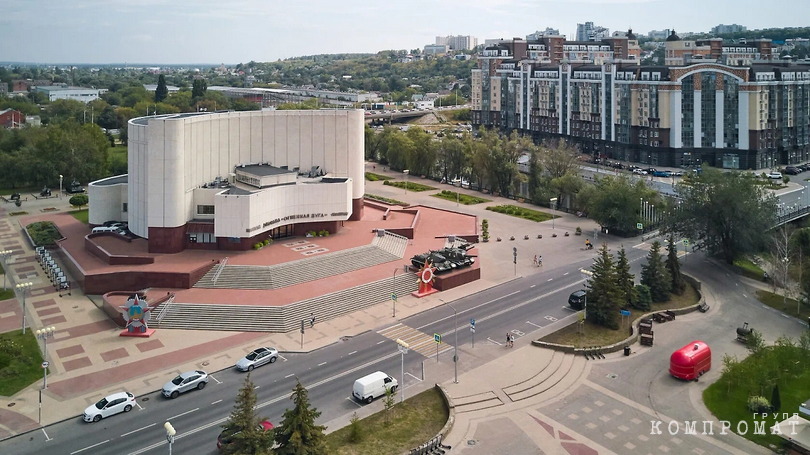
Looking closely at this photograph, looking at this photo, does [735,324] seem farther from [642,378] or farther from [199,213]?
[199,213]

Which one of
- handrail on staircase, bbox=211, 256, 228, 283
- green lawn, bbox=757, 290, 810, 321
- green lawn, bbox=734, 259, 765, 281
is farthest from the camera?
green lawn, bbox=734, 259, 765, 281

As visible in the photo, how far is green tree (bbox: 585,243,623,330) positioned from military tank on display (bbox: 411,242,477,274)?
526 inches

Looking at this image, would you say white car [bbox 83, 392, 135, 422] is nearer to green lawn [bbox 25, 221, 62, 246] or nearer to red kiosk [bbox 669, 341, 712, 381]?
red kiosk [bbox 669, 341, 712, 381]

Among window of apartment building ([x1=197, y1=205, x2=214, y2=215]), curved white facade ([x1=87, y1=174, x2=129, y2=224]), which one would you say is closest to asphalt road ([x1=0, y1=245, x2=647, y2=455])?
window of apartment building ([x1=197, y1=205, x2=214, y2=215])

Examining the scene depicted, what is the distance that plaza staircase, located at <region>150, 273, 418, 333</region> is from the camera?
45.9 meters

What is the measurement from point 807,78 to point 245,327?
107m

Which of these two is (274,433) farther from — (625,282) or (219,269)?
(625,282)

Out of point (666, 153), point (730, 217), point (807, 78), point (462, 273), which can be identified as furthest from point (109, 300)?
point (807, 78)

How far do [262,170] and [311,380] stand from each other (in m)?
30.3

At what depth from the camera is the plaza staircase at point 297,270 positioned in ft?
170

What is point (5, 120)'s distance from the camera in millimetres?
143625

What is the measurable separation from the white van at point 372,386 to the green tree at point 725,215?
123 feet

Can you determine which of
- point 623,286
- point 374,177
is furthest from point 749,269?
point 374,177

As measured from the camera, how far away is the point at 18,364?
39625 mm
